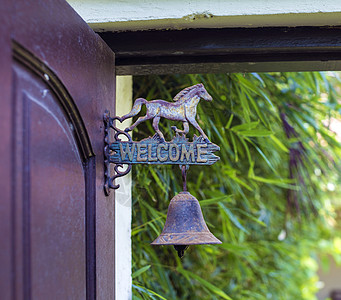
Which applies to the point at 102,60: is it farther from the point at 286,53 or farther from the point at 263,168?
the point at 263,168

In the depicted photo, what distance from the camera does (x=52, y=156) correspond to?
67cm

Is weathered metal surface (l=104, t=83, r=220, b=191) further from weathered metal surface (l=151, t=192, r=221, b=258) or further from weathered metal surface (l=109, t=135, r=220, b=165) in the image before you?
weathered metal surface (l=151, t=192, r=221, b=258)

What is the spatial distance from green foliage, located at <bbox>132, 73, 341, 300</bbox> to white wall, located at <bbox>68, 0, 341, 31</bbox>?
0.35m

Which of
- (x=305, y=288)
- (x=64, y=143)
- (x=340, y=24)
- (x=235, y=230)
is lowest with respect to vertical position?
(x=305, y=288)

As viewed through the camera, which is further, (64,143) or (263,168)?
(263,168)

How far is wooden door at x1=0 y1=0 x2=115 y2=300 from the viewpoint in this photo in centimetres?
55

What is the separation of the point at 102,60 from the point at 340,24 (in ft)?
1.37

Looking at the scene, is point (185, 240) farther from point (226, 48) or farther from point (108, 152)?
point (226, 48)

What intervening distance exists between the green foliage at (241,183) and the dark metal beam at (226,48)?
234mm

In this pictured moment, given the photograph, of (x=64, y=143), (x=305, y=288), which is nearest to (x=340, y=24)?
(x=64, y=143)

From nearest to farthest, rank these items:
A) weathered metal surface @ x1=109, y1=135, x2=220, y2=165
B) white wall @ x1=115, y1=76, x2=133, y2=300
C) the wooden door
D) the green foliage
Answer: the wooden door
weathered metal surface @ x1=109, y1=135, x2=220, y2=165
white wall @ x1=115, y1=76, x2=133, y2=300
the green foliage

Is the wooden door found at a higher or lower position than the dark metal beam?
lower

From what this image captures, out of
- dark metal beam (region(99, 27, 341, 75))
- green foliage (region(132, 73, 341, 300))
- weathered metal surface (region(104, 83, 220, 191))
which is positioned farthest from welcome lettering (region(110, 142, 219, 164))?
green foliage (region(132, 73, 341, 300))

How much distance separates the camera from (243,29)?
95cm
